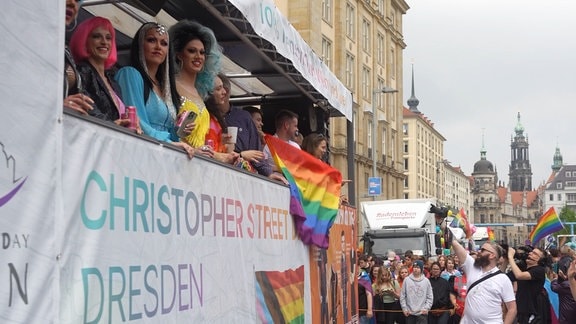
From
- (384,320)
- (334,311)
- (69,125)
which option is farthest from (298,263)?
(384,320)

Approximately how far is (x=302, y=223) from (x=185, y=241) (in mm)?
2429

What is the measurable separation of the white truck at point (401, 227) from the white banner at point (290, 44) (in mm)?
15898

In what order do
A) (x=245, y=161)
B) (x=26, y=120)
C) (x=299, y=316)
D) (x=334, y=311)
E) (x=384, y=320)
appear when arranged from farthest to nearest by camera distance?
(x=384, y=320)
(x=334, y=311)
(x=299, y=316)
(x=245, y=161)
(x=26, y=120)

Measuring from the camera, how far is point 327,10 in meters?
51.5

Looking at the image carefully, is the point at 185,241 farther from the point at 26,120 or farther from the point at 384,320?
the point at 384,320

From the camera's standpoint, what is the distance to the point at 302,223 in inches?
247

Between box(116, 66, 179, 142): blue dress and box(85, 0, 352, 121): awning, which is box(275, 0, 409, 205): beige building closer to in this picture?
box(85, 0, 352, 121): awning

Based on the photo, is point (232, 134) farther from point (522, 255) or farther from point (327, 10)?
point (327, 10)

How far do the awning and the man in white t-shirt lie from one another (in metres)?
2.27

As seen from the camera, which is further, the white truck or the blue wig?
the white truck

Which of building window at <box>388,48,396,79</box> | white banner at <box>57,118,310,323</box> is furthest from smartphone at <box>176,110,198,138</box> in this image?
building window at <box>388,48,396,79</box>

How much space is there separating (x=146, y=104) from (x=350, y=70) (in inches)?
2034

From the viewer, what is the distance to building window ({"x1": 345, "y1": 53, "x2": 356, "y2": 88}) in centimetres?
5481

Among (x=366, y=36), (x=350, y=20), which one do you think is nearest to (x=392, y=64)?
(x=366, y=36)
